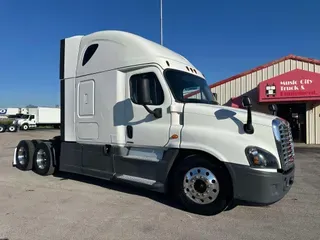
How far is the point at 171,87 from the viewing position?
5605 millimetres

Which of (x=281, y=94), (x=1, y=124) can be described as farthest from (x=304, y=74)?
(x=1, y=124)

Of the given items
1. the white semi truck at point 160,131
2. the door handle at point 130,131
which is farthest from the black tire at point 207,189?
the door handle at point 130,131

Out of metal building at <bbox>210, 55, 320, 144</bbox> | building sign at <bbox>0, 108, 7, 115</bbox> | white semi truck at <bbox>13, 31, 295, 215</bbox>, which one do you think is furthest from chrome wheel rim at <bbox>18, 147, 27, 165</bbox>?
building sign at <bbox>0, 108, 7, 115</bbox>

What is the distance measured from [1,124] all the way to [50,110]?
1211 cm

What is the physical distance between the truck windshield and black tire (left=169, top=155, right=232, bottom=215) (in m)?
1.15

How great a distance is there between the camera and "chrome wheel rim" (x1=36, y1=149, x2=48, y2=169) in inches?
332

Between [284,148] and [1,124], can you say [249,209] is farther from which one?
[1,124]

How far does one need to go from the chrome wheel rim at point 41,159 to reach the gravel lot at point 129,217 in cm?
145

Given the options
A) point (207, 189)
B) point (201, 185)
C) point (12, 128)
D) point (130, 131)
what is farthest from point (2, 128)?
point (207, 189)

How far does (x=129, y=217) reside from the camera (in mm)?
4961

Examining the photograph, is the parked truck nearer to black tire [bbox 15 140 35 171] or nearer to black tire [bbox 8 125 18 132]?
black tire [bbox 8 125 18 132]

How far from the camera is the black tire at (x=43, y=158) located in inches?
322

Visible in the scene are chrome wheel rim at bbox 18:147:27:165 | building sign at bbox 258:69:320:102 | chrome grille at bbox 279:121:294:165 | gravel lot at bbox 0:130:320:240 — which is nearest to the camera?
gravel lot at bbox 0:130:320:240

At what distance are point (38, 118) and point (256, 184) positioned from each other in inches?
2001
